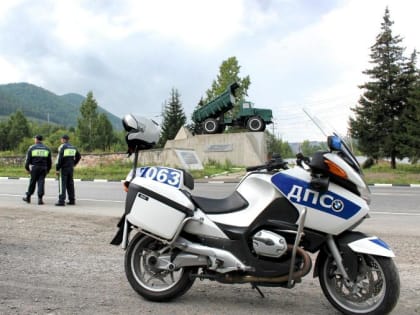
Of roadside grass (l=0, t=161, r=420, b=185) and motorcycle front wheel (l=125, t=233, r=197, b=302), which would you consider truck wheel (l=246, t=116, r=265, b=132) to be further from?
motorcycle front wheel (l=125, t=233, r=197, b=302)

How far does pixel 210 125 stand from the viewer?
35312 mm

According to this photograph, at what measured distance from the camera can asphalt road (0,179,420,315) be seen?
151 inches

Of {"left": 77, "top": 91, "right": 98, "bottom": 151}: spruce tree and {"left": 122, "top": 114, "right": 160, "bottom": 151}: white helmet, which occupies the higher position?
{"left": 77, "top": 91, "right": 98, "bottom": 151}: spruce tree

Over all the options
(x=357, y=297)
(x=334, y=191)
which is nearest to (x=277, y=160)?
(x=334, y=191)

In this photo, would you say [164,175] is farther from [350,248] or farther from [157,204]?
[350,248]

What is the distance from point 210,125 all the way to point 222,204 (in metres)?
31.5

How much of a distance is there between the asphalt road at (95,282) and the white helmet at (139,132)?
1426 millimetres

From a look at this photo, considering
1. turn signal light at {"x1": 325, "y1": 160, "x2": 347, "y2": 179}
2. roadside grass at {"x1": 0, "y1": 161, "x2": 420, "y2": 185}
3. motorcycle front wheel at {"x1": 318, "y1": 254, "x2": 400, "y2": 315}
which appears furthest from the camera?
roadside grass at {"x1": 0, "y1": 161, "x2": 420, "y2": 185}

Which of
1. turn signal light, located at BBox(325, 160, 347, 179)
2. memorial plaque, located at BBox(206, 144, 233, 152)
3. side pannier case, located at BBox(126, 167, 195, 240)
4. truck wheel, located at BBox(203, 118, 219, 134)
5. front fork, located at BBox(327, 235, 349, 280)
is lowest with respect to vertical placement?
front fork, located at BBox(327, 235, 349, 280)

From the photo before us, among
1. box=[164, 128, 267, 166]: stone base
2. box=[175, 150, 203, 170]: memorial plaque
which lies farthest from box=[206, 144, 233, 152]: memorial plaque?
box=[175, 150, 203, 170]: memorial plaque

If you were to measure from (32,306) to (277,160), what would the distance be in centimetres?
245

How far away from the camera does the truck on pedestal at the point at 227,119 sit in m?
33.8

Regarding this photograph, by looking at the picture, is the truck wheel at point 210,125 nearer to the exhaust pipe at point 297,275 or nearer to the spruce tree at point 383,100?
the spruce tree at point 383,100

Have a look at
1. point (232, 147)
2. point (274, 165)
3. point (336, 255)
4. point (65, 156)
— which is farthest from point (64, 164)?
point (232, 147)
